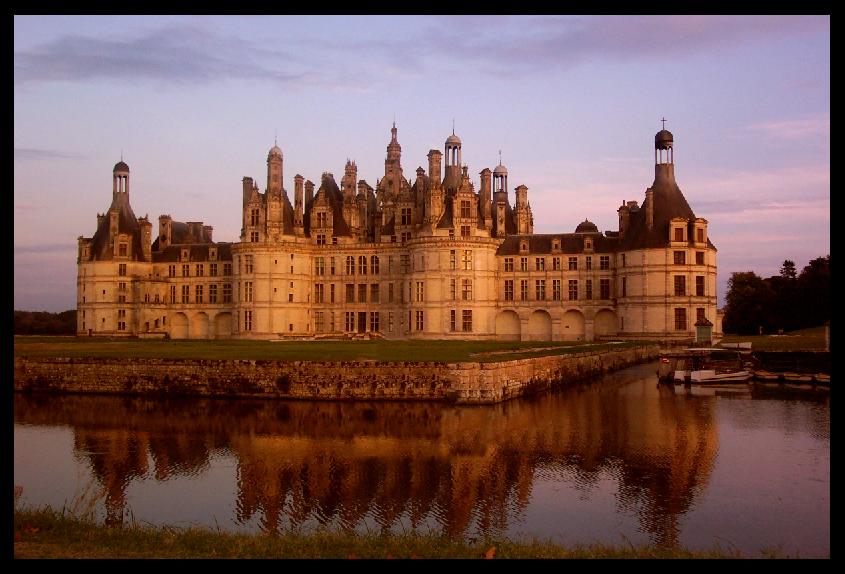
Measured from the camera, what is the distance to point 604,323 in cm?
6881

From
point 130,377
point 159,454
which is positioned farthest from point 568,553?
point 130,377

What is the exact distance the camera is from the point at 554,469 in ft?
72.9

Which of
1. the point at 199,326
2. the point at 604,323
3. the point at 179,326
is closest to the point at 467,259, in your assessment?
the point at 604,323

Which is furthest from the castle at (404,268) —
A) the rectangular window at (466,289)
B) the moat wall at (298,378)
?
the moat wall at (298,378)

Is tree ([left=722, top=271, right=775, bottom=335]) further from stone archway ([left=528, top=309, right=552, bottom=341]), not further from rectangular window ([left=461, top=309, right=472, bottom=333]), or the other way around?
rectangular window ([left=461, top=309, right=472, bottom=333])

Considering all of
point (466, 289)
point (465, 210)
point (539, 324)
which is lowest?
point (539, 324)

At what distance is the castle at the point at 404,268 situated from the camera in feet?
213

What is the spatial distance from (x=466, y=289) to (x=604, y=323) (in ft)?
38.5

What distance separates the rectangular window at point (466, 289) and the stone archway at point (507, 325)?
4900 millimetres

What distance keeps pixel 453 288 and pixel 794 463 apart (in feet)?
148

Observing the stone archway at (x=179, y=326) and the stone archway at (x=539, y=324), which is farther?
the stone archway at (x=179, y=326)

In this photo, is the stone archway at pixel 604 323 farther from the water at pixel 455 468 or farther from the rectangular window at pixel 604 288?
the water at pixel 455 468

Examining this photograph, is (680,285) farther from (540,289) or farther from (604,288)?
(540,289)
